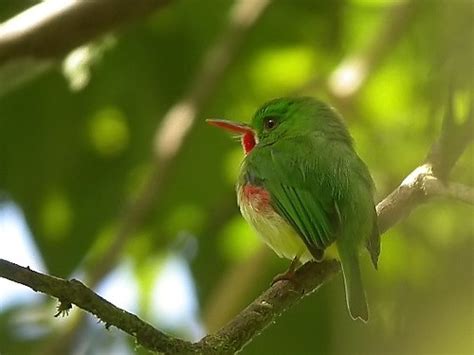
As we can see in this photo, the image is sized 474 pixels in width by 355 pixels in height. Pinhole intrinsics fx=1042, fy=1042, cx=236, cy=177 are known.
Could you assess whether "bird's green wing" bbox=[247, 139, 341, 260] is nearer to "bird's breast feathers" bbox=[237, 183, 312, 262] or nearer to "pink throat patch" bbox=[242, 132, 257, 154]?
"bird's breast feathers" bbox=[237, 183, 312, 262]

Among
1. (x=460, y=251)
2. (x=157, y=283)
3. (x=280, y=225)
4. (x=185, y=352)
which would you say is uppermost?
(x=460, y=251)

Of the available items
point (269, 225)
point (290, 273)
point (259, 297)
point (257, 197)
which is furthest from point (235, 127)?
point (259, 297)

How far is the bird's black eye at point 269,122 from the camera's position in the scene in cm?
400

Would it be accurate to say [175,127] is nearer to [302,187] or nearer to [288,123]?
[288,123]

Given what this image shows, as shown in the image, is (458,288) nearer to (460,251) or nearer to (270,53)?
(460,251)

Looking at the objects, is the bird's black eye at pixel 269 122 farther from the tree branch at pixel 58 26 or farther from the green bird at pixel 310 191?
the tree branch at pixel 58 26

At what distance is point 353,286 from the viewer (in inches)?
116

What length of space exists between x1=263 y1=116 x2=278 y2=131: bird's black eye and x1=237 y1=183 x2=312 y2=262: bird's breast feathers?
56 cm

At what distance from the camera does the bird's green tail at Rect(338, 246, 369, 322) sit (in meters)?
2.80

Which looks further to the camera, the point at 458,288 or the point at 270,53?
the point at 270,53

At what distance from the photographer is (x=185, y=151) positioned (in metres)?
4.32

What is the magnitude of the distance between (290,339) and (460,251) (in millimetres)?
2430

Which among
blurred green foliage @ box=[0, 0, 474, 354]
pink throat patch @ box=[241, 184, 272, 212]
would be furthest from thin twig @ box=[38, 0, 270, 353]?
pink throat patch @ box=[241, 184, 272, 212]

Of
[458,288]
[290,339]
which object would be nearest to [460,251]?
[458,288]
